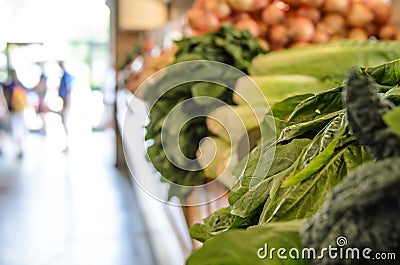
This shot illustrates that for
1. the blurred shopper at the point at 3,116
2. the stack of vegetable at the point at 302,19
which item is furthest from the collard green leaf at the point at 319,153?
the blurred shopper at the point at 3,116

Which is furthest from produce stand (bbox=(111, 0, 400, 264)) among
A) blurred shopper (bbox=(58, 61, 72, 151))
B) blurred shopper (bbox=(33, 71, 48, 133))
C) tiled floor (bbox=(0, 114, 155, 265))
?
blurred shopper (bbox=(33, 71, 48, 133))

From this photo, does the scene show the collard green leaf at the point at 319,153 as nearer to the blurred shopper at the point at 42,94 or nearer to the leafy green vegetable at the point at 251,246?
the leafy green vegetable at the point at 251,246

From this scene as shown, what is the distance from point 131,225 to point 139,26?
2449 millimetres

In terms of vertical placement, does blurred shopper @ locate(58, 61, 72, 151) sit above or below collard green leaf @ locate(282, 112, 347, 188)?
→ below

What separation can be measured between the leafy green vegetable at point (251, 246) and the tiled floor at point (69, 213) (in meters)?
2.75

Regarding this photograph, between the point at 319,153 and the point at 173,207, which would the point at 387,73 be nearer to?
the point at 319,153

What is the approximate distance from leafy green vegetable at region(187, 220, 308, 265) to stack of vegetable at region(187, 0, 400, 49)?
188 centimetres

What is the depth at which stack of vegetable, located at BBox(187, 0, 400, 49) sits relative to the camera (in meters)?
2.23

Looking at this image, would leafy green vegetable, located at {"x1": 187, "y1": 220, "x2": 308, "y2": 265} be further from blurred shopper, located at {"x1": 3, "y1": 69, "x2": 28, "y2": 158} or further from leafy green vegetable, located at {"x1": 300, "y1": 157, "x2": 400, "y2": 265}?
blurred shopper, located at {"x1": 3, "y1": 69, "x2": 28, "y2": 158}

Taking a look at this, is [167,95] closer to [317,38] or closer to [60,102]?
[317,38]

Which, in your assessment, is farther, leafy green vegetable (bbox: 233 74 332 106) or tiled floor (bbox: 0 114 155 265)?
Answer: tiled floor (bbox: 0 114 155 265)

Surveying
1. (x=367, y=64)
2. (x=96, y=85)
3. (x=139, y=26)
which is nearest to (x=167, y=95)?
(x=367, y=64)

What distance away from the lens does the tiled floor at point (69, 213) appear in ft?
10.4

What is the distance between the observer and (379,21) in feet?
7.66
